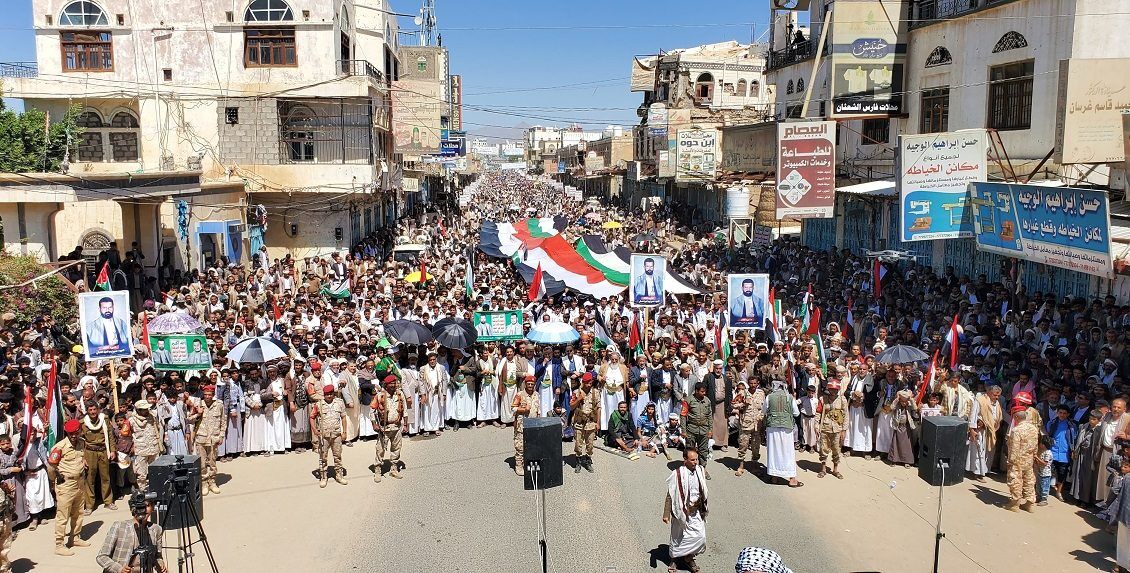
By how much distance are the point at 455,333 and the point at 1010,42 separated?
14.5m

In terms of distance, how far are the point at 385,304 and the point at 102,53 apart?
18.1 m

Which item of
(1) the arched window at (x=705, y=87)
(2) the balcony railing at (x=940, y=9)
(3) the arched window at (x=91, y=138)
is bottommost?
(3) the arched window at (x=91, y=138)

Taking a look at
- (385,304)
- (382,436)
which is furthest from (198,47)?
(382,436)

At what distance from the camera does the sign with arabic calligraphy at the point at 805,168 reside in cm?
1942

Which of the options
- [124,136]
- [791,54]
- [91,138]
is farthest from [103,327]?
[791,54]

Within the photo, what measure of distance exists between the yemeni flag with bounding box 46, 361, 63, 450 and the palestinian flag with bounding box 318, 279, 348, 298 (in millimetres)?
9629

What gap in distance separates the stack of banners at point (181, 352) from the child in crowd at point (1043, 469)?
34.3 ft

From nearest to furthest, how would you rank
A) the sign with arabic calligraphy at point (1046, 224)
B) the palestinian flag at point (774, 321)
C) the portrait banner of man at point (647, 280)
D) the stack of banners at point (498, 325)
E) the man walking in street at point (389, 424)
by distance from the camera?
1. the man walking in street at point (389, 424)
2. the sign with arabic calligraphy at point (1046, 224)
3. the stack of banners at point (498, 325)
4. the portrait banner of man at point (647, 280)
5. the palestinian flag at point (774, 321)

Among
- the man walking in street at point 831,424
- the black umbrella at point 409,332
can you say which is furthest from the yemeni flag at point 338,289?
the man walking in street at point 831,424

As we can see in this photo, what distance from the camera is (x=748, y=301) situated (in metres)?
14.5

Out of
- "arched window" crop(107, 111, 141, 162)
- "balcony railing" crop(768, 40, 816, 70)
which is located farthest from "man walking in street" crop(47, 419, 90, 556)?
"balcony railing" crop(768, 40, 816, 70)

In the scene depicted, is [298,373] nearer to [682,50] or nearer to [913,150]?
[913,150]

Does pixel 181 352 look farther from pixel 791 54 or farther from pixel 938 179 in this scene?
pixel 791 54

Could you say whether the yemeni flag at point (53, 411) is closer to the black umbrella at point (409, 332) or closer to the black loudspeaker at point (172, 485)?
the black loudspeaker at point (172, 485)
